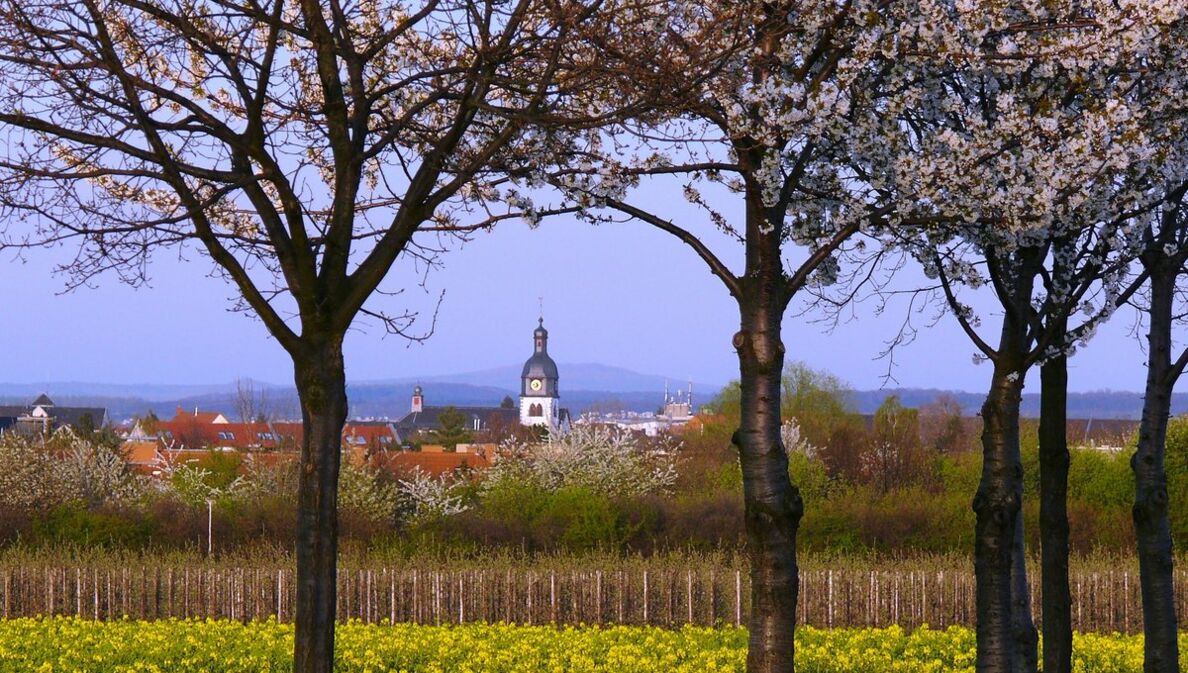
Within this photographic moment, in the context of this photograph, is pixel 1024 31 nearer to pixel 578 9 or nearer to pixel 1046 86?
pixel 1046 86

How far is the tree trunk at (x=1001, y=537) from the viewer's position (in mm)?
8117

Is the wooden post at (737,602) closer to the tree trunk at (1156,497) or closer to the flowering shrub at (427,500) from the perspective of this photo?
the flowering shrub at (427,500)

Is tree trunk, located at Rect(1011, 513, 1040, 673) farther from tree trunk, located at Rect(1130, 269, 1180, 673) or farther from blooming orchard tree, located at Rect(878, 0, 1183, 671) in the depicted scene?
tree trunk, located at Rect(1130, 269, 1180, 673)

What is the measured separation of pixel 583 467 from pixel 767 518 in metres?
23.6

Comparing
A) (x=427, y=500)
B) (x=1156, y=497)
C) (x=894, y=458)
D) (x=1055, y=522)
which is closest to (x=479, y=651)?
(x=1055, y=522)

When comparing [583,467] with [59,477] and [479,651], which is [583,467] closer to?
[59,477]

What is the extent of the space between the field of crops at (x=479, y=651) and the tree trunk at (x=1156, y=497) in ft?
12.4

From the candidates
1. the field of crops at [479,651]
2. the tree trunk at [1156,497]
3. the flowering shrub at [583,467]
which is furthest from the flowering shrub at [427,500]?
the tree trunk at [1156,497]

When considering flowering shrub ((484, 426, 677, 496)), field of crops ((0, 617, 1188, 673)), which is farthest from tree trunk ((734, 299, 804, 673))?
flowering shrub ((484, 426, 677, 496))

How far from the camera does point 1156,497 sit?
930 cm

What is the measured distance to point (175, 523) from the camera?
25641 millimetres

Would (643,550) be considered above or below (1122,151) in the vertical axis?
below

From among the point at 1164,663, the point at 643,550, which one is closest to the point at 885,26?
the point at 1164,663

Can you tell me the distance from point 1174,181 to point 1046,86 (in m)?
0.93
